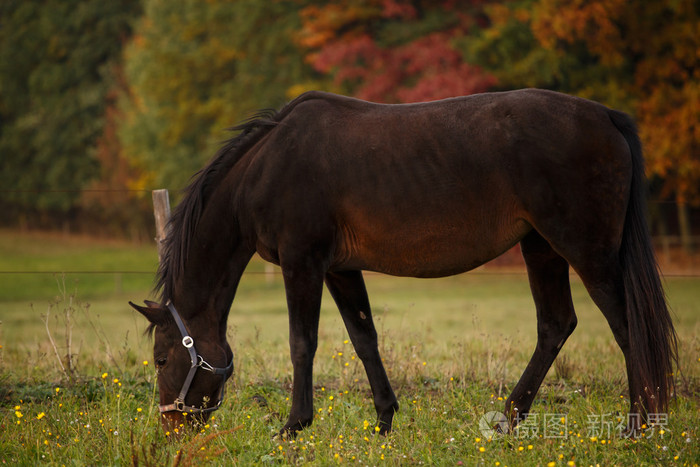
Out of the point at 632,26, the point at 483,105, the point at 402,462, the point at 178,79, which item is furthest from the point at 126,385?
the point at 178,79

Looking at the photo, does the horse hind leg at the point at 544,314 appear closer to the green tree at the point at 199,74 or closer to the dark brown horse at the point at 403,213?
the dark brown horse at the point at 403,213

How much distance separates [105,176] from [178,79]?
9.34m

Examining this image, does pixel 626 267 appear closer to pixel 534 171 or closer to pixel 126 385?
pixel 534 171

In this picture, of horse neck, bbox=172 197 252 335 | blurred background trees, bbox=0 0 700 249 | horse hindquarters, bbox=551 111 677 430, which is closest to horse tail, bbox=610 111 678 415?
horse hindquarters, bbox=551 111 677 430

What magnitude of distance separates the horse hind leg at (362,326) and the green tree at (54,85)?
113 ft

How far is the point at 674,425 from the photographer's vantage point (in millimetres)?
4496

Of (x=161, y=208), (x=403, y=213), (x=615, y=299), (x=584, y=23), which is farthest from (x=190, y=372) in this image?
(x=584, y=23)

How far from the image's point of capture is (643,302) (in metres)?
4.31

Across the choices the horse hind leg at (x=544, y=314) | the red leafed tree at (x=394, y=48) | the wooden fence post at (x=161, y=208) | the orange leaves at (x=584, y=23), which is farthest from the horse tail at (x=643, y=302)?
the red leafed tree at (x=394, y=48)

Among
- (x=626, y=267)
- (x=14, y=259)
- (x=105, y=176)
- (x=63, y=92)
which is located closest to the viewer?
(x=626, y=267)

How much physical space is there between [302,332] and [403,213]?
1.01 m

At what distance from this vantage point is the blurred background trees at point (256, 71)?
19594 millimetres

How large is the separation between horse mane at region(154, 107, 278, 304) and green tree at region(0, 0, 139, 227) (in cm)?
3399

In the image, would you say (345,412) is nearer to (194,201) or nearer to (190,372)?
(190,372)
